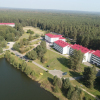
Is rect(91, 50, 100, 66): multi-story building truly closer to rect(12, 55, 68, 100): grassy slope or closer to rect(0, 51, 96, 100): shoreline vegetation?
rect(0, 51, 96, 100): shoreline vegetation

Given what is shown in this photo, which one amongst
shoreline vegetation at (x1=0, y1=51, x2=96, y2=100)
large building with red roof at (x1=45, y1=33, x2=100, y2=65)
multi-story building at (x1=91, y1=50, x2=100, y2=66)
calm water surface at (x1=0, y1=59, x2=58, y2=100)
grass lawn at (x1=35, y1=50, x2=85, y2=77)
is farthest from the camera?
large building with red roof at (x1=45, y1=33, x2=100, y2=65)

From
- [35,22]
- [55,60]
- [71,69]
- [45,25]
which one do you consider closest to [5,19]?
[35,22]

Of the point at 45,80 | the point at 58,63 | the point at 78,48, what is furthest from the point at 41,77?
the point at 78,48

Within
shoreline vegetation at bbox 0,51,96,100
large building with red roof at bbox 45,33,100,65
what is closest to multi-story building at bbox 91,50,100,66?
large building with red roof at bbox 45,33,100,65

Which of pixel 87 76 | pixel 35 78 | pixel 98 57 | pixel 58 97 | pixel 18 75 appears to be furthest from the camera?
pixel 98 57

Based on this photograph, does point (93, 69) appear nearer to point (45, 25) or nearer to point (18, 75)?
point (18, 75)

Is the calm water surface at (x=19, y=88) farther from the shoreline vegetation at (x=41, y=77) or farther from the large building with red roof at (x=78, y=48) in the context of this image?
the large building with red roof at (x=78, y=48)

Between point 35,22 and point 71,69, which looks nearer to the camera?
point 71,69

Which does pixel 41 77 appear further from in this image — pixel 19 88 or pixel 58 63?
pixel 58 63
